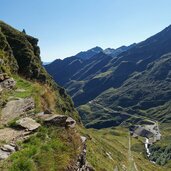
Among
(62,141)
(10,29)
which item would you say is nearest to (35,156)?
(62,141)

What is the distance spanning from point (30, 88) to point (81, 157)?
21965 mm

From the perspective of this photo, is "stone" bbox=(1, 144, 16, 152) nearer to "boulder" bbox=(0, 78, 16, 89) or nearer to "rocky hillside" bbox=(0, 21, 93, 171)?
"rocky hillside" bbox=(0, 21, 93, 171)

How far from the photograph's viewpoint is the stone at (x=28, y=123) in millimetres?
27669

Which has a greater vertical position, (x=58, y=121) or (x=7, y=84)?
(x=7, y=84)

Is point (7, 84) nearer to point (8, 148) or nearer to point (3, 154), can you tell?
point (8, 148)

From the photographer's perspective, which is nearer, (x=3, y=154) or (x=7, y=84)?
(x=3, y=154)

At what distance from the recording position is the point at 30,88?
46.5m

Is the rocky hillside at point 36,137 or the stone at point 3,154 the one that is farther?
the rocky hillside at point 36,137

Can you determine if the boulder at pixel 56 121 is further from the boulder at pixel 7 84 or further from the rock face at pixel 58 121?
the boulder at pixel 7 84

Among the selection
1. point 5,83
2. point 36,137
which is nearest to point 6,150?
point 36,137

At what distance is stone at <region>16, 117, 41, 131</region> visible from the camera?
1089 inches

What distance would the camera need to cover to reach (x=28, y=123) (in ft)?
95.1

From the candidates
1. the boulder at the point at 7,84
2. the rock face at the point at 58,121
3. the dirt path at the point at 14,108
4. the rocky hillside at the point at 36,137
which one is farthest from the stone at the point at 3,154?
the boulder at the point at 7,84

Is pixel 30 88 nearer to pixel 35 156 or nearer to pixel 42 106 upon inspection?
pixel 42 106
